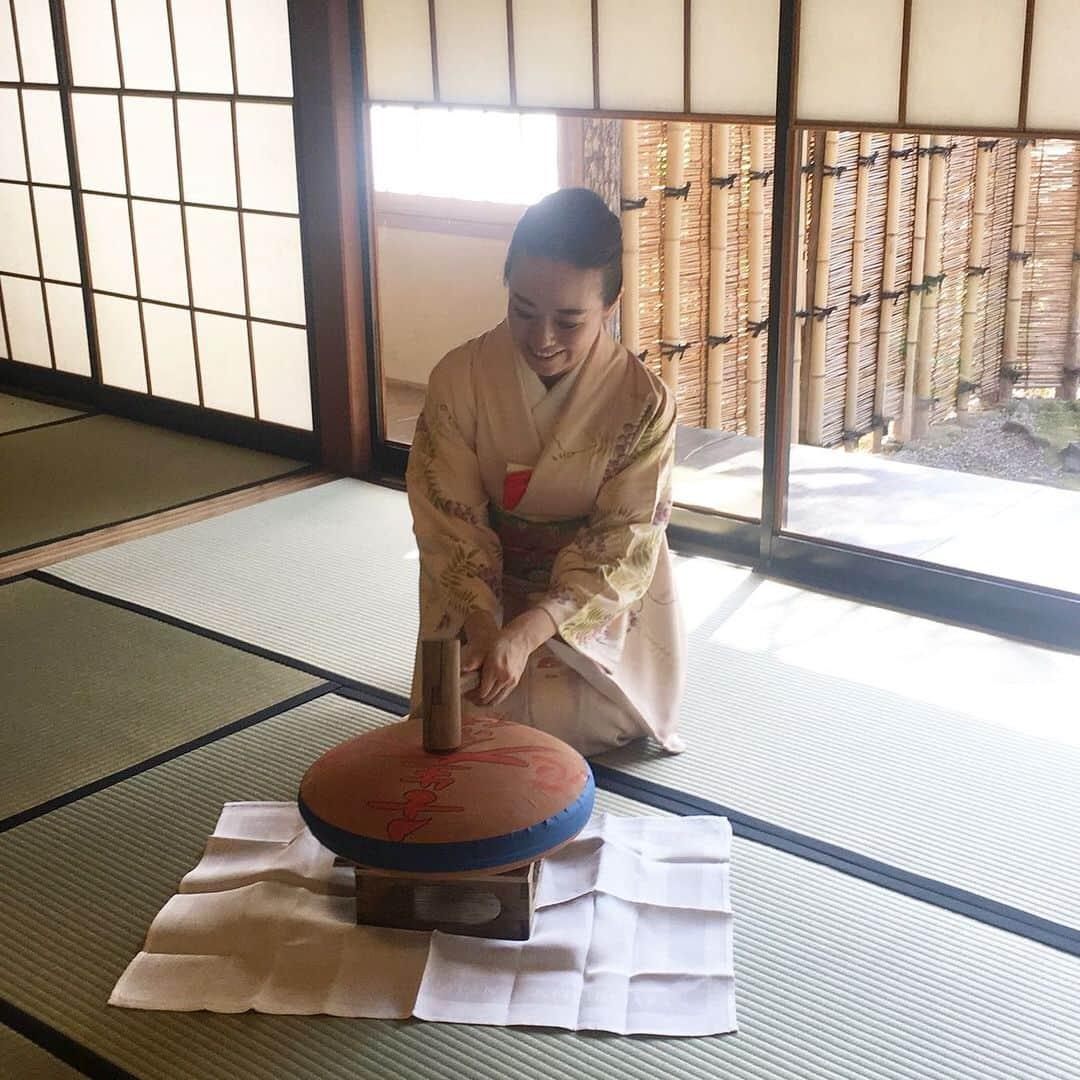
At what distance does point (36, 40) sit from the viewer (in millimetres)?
5566

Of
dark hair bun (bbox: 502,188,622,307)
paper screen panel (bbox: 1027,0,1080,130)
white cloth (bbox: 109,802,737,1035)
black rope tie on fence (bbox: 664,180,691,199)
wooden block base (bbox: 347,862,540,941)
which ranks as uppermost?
paper screen panel (bbox: 1027,0,1080,130)

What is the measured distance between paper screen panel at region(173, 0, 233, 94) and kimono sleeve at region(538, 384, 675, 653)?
116 inches

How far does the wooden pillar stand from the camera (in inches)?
176

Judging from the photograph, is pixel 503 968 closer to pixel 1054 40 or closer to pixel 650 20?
pixel 1054 40

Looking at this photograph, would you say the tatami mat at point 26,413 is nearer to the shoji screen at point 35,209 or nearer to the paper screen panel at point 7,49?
the shoji screen at point 35,209

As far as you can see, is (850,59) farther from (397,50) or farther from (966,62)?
(397,50)

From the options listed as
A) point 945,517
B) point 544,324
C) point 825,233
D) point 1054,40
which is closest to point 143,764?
point 544,324

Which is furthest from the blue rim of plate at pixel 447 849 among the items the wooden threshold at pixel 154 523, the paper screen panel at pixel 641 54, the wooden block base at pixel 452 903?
the paper screen panel at pixel 641 54

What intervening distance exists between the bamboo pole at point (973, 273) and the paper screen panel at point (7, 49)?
13.0ft

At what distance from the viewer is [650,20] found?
3682 millimetres

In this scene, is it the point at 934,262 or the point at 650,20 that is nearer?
the point at 650,20

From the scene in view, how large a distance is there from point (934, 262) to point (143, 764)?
417 cm

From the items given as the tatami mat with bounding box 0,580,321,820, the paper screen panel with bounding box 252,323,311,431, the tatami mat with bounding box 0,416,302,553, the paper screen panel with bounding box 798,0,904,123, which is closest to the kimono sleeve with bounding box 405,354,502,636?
the tatami mat with bounding box 0,580,321,820

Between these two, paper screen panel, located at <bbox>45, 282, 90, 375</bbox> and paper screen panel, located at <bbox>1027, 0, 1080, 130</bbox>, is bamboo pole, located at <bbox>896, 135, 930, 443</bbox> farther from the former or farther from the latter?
paper screen panel, located at <bbox>45, 282, 90, 375</bbox>
